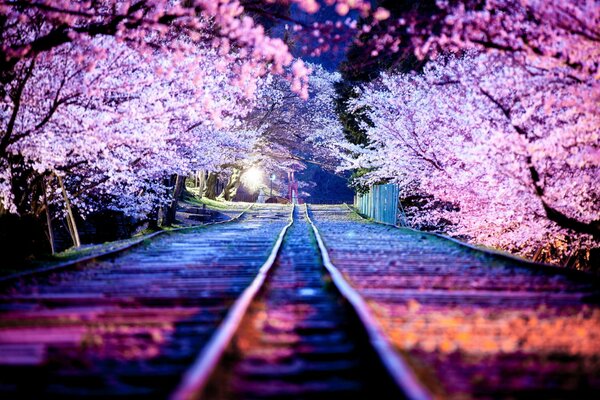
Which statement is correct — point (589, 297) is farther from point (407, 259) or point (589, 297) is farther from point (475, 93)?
point (475, 93)

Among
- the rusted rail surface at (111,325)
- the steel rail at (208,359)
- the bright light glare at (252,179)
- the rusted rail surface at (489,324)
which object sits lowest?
the rusted rail surface at (111,325)

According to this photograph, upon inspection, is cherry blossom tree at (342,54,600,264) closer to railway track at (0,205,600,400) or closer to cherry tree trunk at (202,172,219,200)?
railway track at (0,205,600,400)

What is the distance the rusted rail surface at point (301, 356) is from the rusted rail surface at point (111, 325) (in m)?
0.32

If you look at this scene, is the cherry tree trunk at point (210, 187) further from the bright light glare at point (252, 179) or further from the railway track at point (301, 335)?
the railway track at point (301, 335)

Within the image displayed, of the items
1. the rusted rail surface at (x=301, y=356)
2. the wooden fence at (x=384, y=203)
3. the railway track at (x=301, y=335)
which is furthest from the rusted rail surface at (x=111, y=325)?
the wooden fence at (x=384, y=203)

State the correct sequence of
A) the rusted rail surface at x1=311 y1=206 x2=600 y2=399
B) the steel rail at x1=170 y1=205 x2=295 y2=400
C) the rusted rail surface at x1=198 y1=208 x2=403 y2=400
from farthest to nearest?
1. the rusted rail surface at x1=311 y1=206 x2=600 y2=399
2. the rusted rail surface at x1=198 y1=208 x2=403 y2=400
3. the steel rail at x1=170 y1=205 x2=295 y2=400

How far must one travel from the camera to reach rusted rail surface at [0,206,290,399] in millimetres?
2987

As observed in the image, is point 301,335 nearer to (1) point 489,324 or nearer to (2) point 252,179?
(1) point 489,324

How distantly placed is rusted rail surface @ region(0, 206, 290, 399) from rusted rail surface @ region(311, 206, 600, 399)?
1476 millimetres

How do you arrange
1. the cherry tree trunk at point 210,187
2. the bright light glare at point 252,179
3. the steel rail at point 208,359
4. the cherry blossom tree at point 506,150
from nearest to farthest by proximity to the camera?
the steel rail at point 208,359 < the cherry blossom tree at point 506,150 < the cherry tree trunk at point 210,187 < the bright light glare at point 252,179

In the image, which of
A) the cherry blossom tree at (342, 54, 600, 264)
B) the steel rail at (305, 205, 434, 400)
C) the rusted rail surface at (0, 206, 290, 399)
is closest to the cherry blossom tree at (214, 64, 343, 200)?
the cherry blossom tree at (342, 54, 600, 264)

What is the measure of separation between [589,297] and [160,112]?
420 inches

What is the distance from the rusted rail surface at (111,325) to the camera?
2.99 m

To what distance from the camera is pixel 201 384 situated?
2.49 m
